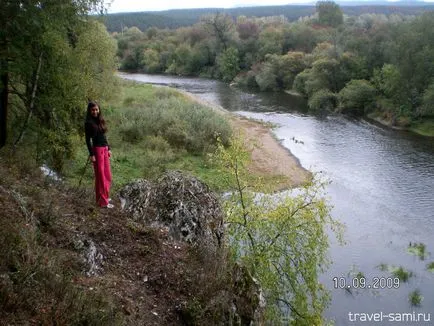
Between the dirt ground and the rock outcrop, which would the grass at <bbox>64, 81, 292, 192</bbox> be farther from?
the rock outcrop

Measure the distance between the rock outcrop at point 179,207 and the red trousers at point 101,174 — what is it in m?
0.59

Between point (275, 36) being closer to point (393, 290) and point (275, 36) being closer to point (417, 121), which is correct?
point (417, 121)

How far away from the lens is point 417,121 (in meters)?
41.1

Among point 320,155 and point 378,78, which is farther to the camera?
point 378,78

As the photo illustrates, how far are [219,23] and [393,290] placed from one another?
76.8 metres

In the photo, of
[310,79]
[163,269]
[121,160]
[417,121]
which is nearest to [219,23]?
[310,79]

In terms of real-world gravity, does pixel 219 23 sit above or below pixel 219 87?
above

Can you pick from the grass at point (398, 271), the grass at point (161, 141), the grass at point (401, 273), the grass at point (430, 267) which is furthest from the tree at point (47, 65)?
the grass at point (430, 267)

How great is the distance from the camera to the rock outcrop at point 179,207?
1023cm

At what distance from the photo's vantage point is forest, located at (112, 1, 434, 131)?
4191 centimetres

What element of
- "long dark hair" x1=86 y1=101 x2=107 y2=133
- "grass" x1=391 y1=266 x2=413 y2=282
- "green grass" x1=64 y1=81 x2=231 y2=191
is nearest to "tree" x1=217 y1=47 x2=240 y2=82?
"green grass" x1=64 y1=81 x2=231 y2=191

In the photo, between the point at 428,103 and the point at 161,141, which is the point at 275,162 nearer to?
the point at 161,141

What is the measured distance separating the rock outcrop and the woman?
67cm
